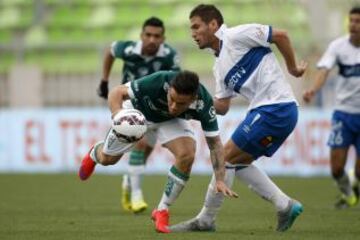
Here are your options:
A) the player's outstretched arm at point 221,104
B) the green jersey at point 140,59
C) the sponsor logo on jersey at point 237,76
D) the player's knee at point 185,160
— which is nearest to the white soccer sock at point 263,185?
the player's knee at point 185,160

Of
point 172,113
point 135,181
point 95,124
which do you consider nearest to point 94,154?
point 172,113

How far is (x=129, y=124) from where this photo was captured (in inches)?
376

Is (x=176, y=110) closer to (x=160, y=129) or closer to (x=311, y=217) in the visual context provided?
(x=160, y=129)

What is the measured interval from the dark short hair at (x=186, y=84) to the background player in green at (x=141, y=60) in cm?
404

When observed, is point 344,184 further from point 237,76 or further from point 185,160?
point 237,76

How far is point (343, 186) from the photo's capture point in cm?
1404

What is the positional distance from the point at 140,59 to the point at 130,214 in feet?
7.56

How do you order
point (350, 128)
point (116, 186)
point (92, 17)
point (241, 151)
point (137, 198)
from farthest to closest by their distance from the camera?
1. point (92, 17)
2. point (116, 186)
3. point (350, 128)
4. point (137, 198)
5. point (241, 151)

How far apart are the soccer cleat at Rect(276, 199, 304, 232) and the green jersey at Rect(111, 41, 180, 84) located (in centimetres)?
404

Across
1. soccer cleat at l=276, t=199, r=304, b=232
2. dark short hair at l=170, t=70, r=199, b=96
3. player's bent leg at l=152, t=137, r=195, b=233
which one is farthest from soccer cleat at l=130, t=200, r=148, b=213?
dark short hair at l=170, t=70, r=199, b=96

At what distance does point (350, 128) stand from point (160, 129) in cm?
362

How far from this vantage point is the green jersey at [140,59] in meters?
13.7

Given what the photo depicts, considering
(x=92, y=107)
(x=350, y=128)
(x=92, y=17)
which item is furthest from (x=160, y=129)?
(x=92, y=17)

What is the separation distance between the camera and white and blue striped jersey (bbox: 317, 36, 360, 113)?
45.1ft
